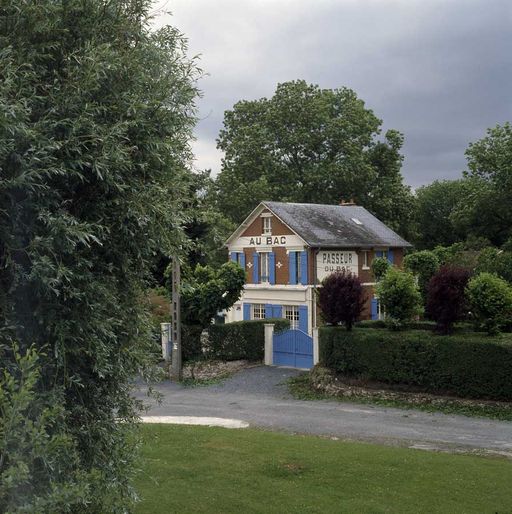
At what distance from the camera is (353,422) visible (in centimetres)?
1784

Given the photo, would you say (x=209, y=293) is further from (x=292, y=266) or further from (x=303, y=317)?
(x=303, y=317)

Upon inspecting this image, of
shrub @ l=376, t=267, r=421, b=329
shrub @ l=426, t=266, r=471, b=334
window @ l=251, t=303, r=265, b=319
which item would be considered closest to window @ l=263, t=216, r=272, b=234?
window @ l=251, t=303, r=265, b=319

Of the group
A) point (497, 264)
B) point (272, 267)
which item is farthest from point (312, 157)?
point (497, 264)

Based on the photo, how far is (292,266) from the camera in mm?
33125

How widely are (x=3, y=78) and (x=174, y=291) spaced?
19.7 meters

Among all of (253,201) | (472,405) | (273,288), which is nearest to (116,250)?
(472,405)

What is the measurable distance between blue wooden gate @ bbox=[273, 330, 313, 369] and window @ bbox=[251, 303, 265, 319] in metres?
6.88

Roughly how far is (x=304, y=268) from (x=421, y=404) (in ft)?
44.4

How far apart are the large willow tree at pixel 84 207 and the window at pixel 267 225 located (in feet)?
90.1

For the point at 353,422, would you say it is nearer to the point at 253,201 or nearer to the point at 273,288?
the point at 273,288

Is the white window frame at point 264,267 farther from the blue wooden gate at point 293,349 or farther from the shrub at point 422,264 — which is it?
the shrub at point 422,264

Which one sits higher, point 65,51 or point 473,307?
point 65,51

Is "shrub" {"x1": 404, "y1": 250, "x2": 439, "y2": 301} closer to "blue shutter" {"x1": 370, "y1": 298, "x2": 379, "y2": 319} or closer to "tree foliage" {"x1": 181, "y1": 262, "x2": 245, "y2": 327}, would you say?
"blue shutter" {"x1": 370, "y1": 298, "x2": 379, "y2": 319}

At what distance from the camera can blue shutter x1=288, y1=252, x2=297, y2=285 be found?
3306 cm
